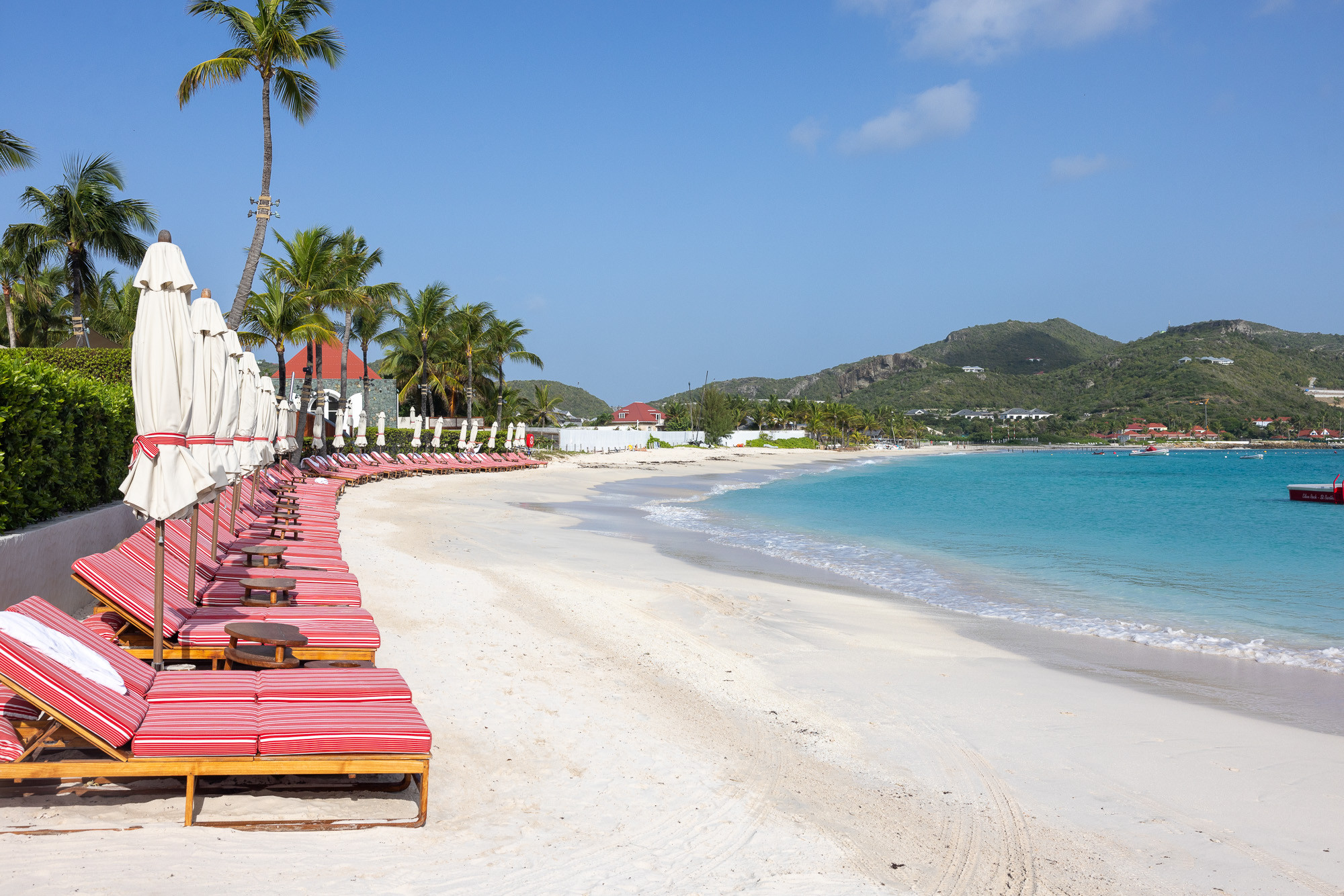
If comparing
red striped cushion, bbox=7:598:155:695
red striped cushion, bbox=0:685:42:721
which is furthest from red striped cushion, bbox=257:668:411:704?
red striped cushion, bbox=0:685:42:721

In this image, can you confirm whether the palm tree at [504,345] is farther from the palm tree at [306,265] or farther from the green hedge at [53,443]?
the green hedge at [53,443]

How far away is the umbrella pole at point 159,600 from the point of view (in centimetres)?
433

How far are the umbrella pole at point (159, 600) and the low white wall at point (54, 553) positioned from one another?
196 cm

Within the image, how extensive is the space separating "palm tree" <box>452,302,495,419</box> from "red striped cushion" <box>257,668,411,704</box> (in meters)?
40.0

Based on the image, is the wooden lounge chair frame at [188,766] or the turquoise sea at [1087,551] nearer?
the wooden lounge chair frame at [188,766]

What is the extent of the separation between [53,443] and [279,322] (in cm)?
1800

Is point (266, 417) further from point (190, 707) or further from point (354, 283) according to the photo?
point (354, 283)

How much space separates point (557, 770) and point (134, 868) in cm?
193

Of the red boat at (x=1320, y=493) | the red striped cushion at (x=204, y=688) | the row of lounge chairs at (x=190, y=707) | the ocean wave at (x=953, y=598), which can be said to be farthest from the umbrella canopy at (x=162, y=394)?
the red boat at (x=1320, y=493)

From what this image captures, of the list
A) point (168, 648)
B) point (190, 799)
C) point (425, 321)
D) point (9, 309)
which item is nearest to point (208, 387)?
point (168, 648)

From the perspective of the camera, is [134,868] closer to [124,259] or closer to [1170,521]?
[124,259]

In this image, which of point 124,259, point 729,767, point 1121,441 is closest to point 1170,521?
point 729,767

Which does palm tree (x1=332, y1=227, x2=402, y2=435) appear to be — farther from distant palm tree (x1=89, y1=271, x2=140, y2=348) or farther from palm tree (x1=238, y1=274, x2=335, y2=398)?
distant palm tree (x1=89, y1=271, x2=140, y2=348)

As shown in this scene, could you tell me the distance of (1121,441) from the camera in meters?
124
